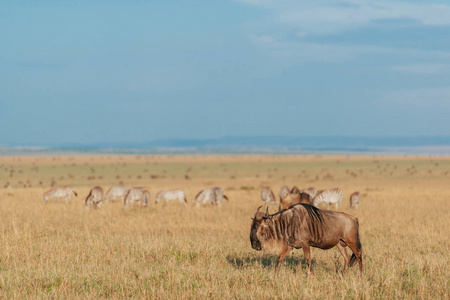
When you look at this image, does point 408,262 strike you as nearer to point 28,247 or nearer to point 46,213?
point 28,247

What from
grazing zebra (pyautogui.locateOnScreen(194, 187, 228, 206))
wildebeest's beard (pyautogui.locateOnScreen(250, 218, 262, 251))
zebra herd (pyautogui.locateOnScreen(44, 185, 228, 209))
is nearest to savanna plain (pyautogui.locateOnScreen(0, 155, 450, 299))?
wildebeest's beard (pyautogui.locateOnScreen(250, 218, 262, 251))

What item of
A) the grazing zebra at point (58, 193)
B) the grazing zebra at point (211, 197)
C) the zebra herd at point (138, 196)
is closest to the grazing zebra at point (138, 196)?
the zebra herd at point (138, 196)

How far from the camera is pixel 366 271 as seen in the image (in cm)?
955

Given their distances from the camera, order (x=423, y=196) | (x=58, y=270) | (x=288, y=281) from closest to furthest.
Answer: (x=288, y=281)
(x=58, y=270)
(x=423, y=196)

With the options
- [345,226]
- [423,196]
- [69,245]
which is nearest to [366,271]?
[345,226]

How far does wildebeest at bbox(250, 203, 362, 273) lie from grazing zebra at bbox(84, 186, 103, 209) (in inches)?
555

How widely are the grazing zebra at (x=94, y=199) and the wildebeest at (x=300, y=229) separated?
1411 cm

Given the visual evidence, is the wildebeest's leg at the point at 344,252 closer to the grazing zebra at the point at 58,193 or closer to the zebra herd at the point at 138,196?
the zebra herd at the point at 138,196

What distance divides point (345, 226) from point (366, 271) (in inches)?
41.8

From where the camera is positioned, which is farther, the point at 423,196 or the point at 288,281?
the point at 423,196

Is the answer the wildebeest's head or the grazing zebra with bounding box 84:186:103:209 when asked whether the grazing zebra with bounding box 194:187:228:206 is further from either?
the wildebeest's head

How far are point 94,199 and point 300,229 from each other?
15.1 m

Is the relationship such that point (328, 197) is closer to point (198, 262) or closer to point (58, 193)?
point (58, 193)

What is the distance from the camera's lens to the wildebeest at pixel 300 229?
8.78m
